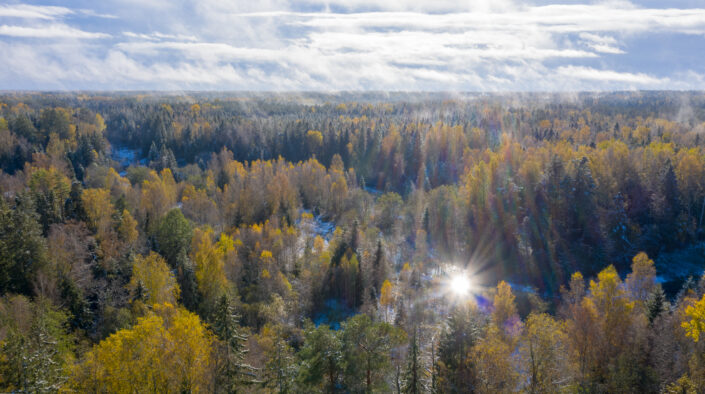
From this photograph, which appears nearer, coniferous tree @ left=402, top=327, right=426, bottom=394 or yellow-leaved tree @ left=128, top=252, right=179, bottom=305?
coniferous tree @ left=402, top=327, right=426, bottom=394

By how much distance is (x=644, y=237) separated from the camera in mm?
A: 72875

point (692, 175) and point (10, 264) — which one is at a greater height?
point (692, 175)

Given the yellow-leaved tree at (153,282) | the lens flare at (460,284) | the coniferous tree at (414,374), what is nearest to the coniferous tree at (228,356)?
the coniferous tree at (414,374)

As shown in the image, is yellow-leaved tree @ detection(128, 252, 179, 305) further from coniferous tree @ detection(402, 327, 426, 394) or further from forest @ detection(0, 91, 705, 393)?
coniferous tree @ detection(402, 327, 426, 394)

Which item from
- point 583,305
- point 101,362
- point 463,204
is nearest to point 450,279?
point 463,204

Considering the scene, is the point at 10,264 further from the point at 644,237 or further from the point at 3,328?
the point at 644,237

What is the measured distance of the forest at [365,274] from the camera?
27.4 meters

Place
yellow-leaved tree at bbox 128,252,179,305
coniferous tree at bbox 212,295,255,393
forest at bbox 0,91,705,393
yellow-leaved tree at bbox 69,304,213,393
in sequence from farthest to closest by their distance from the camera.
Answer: yellow-leaved tree at bbox 128,252,179,305, coniferous tree at bbox 212,295,255,393, forest at bbox 0,91,705,393, yellow-leaved tree at bbox 69,304,213,393

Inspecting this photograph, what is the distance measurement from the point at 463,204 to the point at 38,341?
6758 centimetres

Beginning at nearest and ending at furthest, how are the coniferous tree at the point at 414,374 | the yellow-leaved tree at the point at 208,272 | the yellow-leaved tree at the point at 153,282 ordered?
the coniferous tree at the point at 414,374
the yellow-leaved tree at the point at 153,282
the yellow-leaved tree at the point at 208,272

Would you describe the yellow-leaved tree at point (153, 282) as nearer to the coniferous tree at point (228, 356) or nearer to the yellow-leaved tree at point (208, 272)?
the yellow-leaved tree at point (208, 272)

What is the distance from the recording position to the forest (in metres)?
27.4

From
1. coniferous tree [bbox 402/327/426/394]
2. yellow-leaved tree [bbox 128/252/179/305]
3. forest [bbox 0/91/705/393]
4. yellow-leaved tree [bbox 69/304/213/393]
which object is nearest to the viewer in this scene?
yellow-leaved tree [bbox 69/304/213/393]

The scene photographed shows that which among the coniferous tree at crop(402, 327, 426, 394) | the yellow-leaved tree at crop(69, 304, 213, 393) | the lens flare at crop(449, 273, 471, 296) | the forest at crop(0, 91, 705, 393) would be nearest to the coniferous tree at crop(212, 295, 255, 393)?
the forest at crop(0, 91, 705, 393)
